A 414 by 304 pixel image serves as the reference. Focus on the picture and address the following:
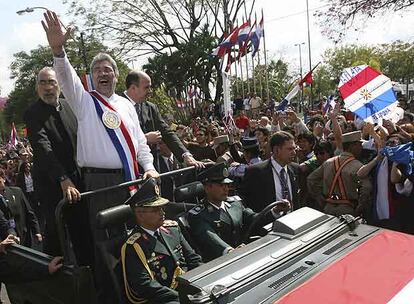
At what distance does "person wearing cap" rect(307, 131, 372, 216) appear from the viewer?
196 inches

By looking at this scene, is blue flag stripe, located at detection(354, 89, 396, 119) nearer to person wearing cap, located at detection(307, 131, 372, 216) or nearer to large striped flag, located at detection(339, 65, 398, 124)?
large striped flag, located at detection(339, 65, 398, 124)

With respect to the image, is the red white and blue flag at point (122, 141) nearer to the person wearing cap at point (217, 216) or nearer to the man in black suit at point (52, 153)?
the man in black suit at point (52, 153)

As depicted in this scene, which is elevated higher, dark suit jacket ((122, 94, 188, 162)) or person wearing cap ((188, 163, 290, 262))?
dark suit jacket ((122, 94, 188, 162))

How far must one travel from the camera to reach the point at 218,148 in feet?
22.8

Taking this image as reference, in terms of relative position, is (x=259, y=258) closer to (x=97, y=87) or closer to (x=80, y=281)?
(x=80, y=281)

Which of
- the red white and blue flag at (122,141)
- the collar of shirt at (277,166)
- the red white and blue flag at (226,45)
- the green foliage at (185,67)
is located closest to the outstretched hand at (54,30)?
the red white and blue flag at (122,141)

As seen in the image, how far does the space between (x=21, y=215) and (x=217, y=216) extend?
10.4 ft

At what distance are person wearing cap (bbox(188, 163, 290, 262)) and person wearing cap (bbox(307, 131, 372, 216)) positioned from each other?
142 cm

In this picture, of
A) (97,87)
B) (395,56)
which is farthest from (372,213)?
(395,56)

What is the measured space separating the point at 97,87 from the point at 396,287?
98.3 inches

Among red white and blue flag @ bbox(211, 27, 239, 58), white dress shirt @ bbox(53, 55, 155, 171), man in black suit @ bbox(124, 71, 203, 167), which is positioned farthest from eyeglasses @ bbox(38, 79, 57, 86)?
red white and blue flag @ bbox(211, 27, 239, 58)

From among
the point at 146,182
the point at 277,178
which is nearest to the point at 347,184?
the point at 277,178

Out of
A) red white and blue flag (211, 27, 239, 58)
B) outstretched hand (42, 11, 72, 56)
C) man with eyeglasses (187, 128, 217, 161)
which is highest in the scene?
red white and blue flag (211, 27, 239, 58)

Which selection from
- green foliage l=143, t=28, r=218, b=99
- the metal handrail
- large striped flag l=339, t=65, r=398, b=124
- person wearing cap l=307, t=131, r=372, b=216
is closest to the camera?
the metal handrail
